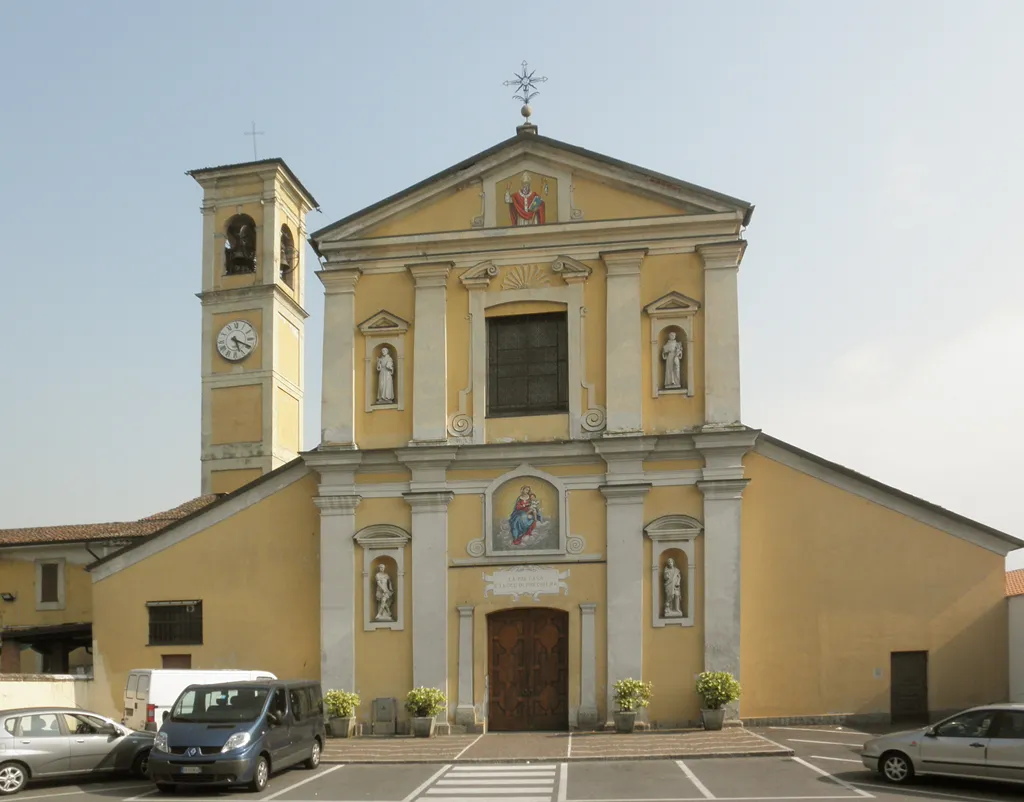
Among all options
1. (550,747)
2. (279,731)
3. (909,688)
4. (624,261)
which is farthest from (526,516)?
(909,688)

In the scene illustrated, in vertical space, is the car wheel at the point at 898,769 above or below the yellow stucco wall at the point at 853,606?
below

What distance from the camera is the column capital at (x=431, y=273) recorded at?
23.9 m

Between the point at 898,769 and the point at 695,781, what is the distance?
2.76 meters

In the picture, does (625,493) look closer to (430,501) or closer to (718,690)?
(430,501)

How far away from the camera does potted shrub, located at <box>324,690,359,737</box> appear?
22.3m

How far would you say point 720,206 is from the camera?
76.2 ft

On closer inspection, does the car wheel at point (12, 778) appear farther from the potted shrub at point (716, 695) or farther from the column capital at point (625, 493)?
the potted shrub at point (716, 695)

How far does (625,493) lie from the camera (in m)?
22.6

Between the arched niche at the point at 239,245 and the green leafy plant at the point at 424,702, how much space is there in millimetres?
19297

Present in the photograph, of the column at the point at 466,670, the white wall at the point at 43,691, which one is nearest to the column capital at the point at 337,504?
the column at the point at 466,670

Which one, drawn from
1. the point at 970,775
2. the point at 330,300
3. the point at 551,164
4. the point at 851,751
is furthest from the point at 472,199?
the point at 970,775

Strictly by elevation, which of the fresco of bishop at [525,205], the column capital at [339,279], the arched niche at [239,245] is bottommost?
the column capital at [339,279]

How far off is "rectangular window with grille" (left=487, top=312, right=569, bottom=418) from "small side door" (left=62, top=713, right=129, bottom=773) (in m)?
9.44

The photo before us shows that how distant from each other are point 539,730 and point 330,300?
965cm
